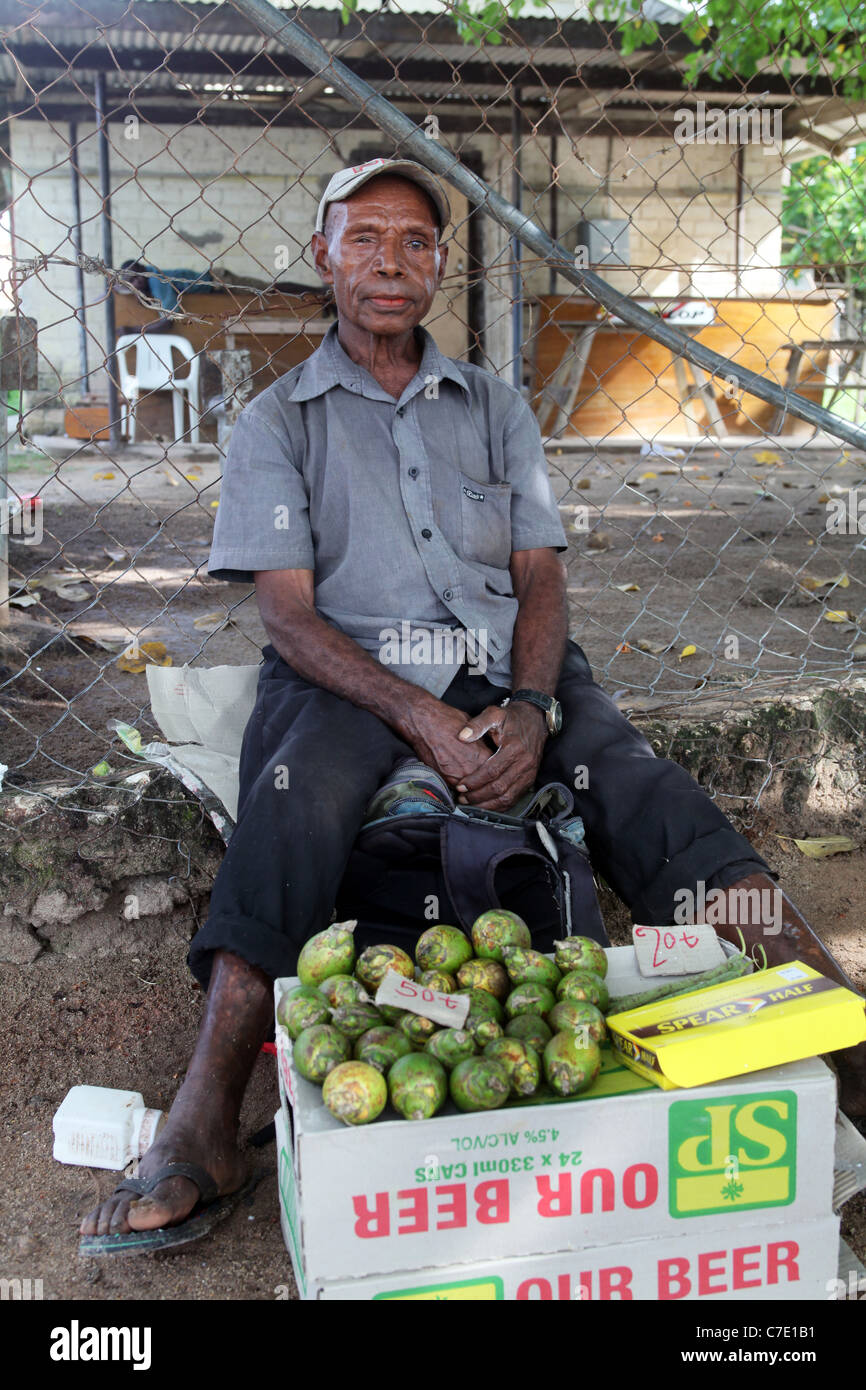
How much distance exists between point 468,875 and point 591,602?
234 centimetres

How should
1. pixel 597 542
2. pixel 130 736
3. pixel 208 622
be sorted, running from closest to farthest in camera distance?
pixel 130 736
pixel 208 622
pixel 597 542

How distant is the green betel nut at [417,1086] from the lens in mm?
1506

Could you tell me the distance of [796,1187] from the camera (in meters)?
1.59

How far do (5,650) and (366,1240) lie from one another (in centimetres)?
253

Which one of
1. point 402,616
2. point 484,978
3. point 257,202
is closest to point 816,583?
point 402,616

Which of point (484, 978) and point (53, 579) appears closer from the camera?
point (484, 978)

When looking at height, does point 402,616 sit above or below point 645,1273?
above

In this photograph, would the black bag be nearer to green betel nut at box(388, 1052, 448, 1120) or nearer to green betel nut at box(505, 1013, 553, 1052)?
green betel nut at box(505, 1013, 553, 1052)

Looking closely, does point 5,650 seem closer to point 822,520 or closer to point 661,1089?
point 661,1089

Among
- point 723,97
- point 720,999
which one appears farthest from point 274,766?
point 723,97

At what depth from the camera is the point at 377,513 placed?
2576 millimetres

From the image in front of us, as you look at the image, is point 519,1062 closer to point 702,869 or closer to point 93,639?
point 702,869

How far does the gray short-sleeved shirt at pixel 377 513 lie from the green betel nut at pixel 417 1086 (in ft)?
3.61

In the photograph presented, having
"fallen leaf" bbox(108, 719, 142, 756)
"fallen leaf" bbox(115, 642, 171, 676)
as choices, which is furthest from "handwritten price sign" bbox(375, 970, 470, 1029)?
"fallen leaf" bbox(115, 642, 171, 676)
